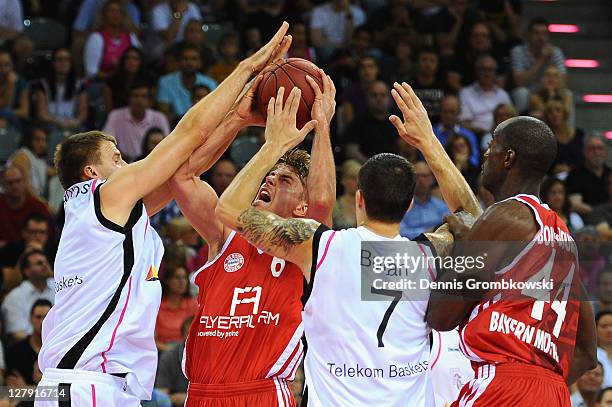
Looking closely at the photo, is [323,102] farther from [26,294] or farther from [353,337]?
[26,294]

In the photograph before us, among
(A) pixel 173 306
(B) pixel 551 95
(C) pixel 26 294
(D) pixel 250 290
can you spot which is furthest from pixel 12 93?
(D) pixel 250 290

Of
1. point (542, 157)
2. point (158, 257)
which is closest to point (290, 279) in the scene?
point (158, 257)

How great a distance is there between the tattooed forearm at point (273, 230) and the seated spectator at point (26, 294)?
4.78 m

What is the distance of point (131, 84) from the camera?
12633 mm

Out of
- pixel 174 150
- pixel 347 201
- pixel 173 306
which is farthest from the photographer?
pixel 347 201

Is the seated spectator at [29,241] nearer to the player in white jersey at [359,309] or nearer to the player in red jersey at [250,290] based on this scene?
the player in red jersey at [250,290]

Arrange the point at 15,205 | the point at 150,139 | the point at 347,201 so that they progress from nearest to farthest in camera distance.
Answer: the point at 15,205, the point at 347,201, the point at 150,139

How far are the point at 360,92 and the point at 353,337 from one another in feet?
27.6

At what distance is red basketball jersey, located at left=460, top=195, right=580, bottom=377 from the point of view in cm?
511

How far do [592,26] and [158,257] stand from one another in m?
11.3

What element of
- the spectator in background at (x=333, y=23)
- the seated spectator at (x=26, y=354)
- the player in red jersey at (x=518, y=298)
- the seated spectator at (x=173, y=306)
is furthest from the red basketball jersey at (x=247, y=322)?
the spectator in background at (x=333, y=23)

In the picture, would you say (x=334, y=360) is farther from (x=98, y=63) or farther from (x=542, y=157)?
(x=98, y=63)

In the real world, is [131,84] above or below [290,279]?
below

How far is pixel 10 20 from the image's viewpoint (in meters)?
13.5
